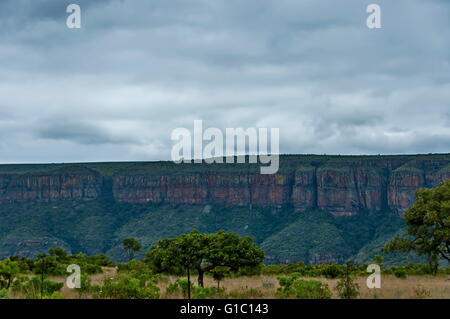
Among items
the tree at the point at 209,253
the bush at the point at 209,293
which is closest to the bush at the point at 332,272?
the tree at the point at 209,253

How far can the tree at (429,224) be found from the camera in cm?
3158

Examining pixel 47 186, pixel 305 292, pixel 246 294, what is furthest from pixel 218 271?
pixel 47 186

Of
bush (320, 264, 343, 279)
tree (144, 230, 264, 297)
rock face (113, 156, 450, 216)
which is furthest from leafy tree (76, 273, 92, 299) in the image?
rock face (113, 156, 450, 216)

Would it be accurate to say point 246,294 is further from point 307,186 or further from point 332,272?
point 307,186

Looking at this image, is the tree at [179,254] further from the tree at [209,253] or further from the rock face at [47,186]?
the rock face at [47,186]

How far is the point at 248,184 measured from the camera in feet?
583

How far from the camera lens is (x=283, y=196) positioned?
174875mm

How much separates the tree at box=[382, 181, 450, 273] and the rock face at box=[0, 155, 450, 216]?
4947 inches

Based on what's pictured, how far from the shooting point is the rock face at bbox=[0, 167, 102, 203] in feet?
587

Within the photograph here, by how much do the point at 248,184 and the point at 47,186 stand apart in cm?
6248

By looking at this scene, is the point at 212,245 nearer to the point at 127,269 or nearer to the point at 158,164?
the point at 127,269

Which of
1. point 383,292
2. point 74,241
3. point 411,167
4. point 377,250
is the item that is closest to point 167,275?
point 383,292

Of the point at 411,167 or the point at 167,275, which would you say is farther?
the point at 411,167
